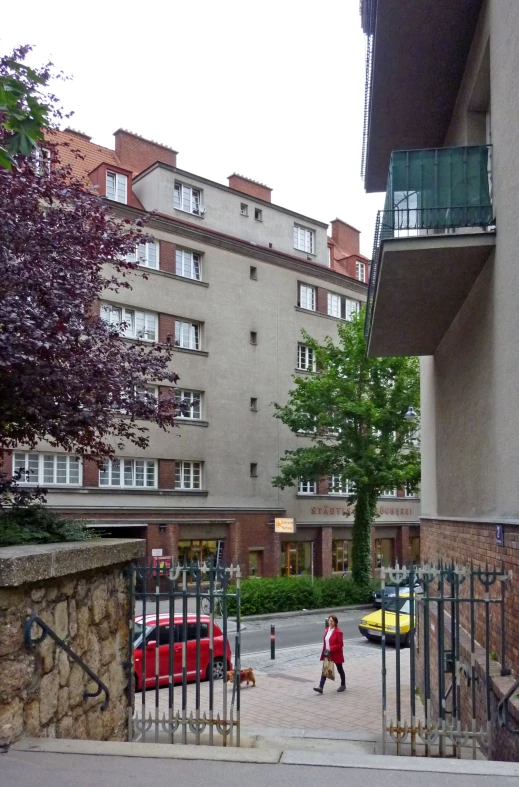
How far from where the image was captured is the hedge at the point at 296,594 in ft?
88.6

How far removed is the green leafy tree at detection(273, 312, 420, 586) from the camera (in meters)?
30.9

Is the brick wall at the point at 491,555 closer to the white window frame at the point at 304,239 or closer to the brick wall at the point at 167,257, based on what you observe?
the brick wall at the point at 167,257

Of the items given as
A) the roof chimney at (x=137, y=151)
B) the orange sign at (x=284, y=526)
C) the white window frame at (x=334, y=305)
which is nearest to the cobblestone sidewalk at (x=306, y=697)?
the orange sign at (x=284, y=526)

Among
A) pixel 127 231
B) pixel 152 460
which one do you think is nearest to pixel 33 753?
pixel 127 231

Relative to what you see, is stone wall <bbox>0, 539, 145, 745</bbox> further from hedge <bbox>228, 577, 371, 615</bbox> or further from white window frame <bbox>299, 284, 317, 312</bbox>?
white window frame <bbox>299, 284, 317, 312</bbox>

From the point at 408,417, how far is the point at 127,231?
69.7ft

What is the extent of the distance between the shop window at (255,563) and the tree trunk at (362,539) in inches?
191

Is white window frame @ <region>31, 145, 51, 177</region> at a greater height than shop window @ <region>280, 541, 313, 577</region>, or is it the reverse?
white window frame @ <region>31, 145, 51, 177</region>

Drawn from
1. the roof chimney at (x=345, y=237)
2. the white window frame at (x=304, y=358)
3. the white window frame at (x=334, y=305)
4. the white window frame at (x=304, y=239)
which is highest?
the roof chimney at (x=345, y=237)

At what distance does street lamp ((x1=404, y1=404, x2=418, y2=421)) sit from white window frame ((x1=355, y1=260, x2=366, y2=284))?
14.7 metres

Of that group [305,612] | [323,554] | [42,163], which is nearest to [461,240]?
[42,163]

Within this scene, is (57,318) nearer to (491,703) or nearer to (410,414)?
(491,703)

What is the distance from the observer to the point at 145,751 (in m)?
5.17

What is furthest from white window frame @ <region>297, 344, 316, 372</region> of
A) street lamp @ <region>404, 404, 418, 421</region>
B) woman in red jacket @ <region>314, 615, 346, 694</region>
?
woman in red jacket @ <region>314, 615, 346, 694</region>
